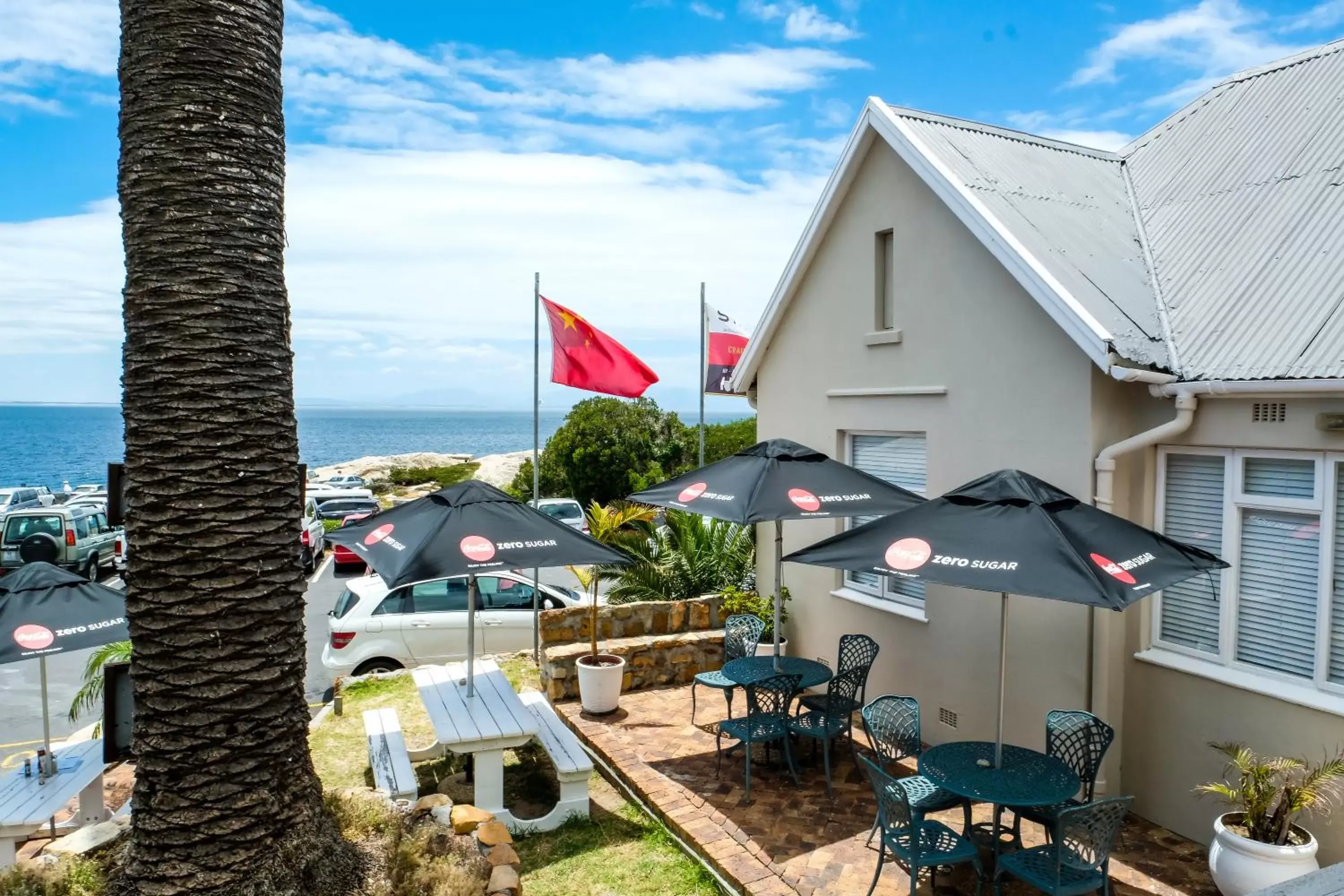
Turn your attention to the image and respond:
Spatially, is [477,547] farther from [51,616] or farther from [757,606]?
[757,606]

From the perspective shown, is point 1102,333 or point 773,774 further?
point 773,774

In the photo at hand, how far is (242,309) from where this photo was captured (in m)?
4.70

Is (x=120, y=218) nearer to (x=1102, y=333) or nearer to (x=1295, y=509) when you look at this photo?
(x=1102, y=333)

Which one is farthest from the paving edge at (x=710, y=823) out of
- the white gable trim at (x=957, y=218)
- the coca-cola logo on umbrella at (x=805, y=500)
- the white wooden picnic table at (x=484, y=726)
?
the white gable trim at (x=957, y=218)

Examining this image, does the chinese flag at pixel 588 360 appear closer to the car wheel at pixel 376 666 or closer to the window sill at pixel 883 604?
the car wheel at pixel 376 666

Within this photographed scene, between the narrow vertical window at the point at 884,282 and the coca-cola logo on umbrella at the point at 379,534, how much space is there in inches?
224

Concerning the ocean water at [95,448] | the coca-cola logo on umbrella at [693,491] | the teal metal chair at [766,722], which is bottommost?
the ocean water at [95,448]

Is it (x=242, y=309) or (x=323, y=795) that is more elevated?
(x=242, y=309)

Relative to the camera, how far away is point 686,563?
525 inches

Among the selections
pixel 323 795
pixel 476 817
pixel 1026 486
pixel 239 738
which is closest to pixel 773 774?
pixel 476 817

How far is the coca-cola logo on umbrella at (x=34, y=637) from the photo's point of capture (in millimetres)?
7000

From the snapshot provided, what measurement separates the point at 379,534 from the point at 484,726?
2.02m

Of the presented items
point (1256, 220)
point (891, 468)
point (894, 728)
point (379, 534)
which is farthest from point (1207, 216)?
point (379, 534)

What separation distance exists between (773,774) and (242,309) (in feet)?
21.2
